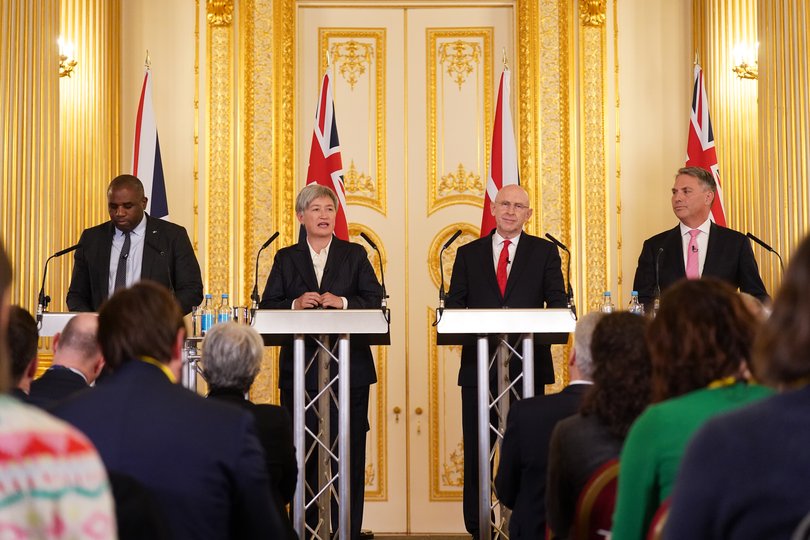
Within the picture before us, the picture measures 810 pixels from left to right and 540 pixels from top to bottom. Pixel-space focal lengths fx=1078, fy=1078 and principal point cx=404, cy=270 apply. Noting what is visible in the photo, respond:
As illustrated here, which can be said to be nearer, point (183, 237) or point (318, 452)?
point (318, 452)

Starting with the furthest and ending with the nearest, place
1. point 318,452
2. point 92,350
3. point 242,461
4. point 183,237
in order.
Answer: point 183,237, point 318,452, point 92,350, point 242,461

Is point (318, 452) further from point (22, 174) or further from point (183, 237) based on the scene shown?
point (22, 174)

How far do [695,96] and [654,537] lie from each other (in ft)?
18.2

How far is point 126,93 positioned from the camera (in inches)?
304

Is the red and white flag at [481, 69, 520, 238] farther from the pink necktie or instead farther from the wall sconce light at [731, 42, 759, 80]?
the wall sconce light at [731, 42, 759, 80]

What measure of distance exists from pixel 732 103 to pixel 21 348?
5.76 meters

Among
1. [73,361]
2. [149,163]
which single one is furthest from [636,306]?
[149,163]

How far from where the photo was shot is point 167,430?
231 centimetres

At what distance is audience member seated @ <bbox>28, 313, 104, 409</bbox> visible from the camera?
325 cm

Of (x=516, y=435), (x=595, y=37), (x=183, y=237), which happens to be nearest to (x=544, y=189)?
(x=595, y=37)

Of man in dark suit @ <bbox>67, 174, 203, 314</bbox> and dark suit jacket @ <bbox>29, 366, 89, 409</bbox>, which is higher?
man in dark suit @ <bbox>67, 174, 203, 314</bbox>

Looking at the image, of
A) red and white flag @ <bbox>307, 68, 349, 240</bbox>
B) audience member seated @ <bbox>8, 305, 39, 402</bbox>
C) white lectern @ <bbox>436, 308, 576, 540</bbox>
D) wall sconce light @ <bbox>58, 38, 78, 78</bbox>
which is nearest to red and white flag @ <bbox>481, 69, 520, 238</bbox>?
red and white flag @ <bbox>307, 68, 349, 240</bbox>

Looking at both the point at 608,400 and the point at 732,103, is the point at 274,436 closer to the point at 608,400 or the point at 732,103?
the point at 608,400

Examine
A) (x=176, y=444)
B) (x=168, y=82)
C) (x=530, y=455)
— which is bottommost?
(x=530, y=455)
